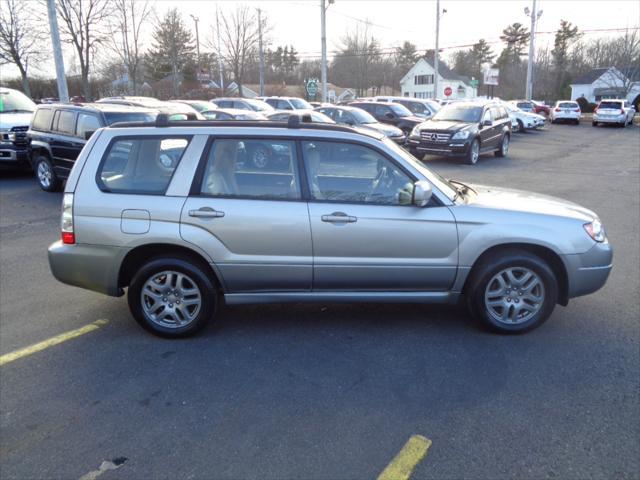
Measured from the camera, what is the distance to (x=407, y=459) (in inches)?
110

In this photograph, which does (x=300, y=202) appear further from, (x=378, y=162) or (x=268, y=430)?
(x=268, y=430)

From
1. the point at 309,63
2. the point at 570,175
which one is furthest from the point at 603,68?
the point at 570,175

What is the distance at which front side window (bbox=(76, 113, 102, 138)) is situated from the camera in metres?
9.95

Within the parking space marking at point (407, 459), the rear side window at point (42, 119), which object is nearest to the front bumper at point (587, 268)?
the parking space marking at point (407, 459)

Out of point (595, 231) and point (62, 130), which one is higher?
point (62, 130)

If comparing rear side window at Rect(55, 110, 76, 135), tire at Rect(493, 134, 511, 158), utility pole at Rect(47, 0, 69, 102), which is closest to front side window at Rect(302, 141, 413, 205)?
rear side window at Rect(55, 110, 76, 135)

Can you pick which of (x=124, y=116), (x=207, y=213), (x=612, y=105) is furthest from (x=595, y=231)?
(x=612, y=105)

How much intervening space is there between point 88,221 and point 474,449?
10.8 feet

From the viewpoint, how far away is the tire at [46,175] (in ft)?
35.5

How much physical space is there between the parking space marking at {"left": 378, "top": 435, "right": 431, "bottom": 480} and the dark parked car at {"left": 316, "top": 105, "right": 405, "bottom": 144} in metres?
14.7

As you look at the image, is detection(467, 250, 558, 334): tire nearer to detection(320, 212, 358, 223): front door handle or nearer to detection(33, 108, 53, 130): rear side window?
detection(320, 212, 358, 223): front door handle

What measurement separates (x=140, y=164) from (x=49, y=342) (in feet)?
5.45

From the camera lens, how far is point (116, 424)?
123 inches

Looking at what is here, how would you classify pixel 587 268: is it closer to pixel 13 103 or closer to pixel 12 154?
pixel 12 154
